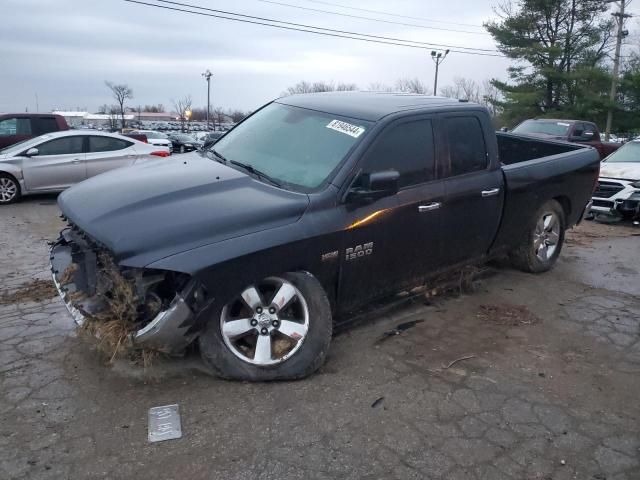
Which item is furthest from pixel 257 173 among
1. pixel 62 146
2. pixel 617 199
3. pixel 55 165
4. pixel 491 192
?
pixel 62 146

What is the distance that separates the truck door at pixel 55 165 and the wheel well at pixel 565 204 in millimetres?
8465

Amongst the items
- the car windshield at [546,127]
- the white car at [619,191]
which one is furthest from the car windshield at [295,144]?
the car windshield at [546,127]

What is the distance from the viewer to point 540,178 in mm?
5691

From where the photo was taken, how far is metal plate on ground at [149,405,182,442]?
3.06 m

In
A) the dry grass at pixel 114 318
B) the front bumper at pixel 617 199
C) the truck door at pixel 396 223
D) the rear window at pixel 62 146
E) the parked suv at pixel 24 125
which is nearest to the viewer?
the dry grass at pixel 114 318

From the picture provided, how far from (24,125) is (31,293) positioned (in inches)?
376

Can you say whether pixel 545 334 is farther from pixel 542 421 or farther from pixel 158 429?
pixel 158 429

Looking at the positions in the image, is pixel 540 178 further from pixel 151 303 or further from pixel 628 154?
pixel 628 154

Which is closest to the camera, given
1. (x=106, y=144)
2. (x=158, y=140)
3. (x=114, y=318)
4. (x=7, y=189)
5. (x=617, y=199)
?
(x=114, y=318)

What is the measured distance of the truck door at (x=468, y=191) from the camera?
15.5ft

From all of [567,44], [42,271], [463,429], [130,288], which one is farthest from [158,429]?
[567,44]

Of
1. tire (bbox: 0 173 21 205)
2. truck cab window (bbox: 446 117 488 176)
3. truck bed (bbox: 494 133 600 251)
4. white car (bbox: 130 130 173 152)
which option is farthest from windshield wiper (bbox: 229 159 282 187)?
white car (bbox: 130 130 173 152)

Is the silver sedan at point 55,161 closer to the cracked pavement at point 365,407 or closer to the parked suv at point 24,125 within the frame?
the parked suv at point 24,125

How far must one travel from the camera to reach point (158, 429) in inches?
123
